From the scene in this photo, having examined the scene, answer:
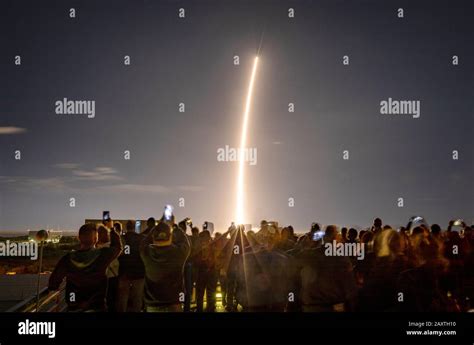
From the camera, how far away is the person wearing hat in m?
6.27

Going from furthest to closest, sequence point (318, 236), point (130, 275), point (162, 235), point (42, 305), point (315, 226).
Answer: point (315, 226) < point (130, 275) < point (42, 305) < point (318, 236) < point (162, 235)

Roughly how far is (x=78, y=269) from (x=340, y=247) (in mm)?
3617

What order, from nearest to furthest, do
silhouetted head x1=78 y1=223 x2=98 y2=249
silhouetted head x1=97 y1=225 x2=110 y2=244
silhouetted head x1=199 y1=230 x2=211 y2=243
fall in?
silhouetted head x1=78 y1=223 x2=98 y2=249 → silhouetted head x1=97 y1=225 x2=110 y2=244 → silhouetted head x1=199 y1=230 x2=211 y2=243

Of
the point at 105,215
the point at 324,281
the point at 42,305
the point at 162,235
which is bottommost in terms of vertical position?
the point at 42,305

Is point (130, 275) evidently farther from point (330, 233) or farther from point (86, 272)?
point (330, 233)

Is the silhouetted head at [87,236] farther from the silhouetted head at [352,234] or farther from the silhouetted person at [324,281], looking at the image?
the silhouetted head at [352,234]

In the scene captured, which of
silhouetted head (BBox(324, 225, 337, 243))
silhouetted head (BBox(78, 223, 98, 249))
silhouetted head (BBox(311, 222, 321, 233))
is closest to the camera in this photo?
silhouetted head (BBox(78, 223, 98, 249))

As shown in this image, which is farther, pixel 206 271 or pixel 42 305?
pixel 206 271

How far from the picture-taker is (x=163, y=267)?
6289 millimetres

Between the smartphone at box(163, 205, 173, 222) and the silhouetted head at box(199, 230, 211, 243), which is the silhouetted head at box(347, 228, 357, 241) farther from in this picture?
the smartphone at box(163, 205, 173, 222)

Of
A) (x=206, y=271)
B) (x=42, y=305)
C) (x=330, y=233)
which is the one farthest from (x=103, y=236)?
(x=330, y=233)

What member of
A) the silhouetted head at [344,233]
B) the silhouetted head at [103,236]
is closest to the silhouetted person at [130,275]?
the silhouetted head at [103,236]

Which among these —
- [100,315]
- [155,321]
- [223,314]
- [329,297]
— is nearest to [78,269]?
[100,315]

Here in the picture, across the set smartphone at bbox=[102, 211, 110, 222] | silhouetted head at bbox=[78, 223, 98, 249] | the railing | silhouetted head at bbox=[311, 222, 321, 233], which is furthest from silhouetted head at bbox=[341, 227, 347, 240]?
the railing
